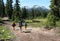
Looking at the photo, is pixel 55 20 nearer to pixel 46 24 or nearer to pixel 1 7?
pixel 46 24

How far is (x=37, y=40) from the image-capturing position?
21.4m

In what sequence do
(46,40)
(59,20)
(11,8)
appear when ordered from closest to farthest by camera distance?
(46,40)
(59,20)
(11,8)

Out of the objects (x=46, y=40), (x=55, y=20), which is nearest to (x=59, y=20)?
(x=55, y=20)

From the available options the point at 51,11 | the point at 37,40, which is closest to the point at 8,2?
the point at 51,11

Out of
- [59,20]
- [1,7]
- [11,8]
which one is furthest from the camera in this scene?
[1,7]

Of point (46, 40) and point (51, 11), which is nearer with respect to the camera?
point (46, 40)

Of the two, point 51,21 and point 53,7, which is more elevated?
point 53,7

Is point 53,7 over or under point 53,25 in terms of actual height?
over

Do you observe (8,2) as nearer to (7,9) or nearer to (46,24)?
(7,9)

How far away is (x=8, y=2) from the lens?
105188mm

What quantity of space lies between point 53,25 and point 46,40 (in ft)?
63.4

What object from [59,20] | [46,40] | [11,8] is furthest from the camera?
[11,8]

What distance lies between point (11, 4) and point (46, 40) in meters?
84.6

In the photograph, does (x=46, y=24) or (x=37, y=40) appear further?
(x=46, y=24)
